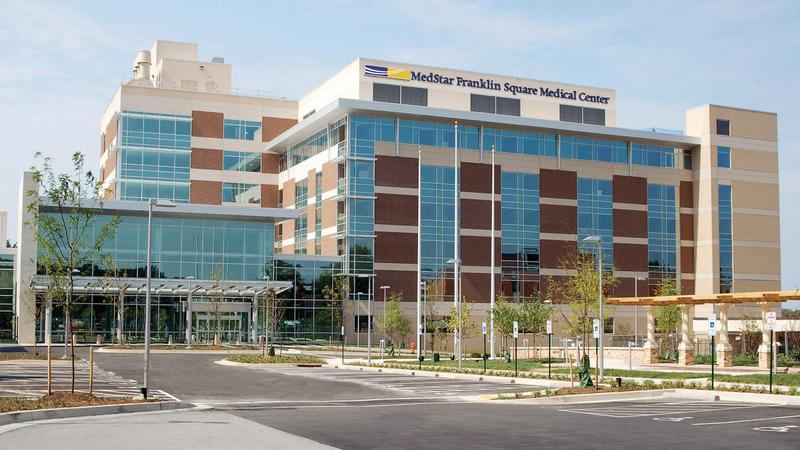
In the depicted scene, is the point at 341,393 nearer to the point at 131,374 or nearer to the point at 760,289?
the point at 131,374

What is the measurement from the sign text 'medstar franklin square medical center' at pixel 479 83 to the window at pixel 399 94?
2.89 feet

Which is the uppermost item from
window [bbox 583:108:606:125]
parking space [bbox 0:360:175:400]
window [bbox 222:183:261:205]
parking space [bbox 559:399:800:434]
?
window [bbox 583:108:606:125]

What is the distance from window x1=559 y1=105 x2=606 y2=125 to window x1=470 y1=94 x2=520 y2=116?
5056 millimetres

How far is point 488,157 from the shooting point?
280 ft

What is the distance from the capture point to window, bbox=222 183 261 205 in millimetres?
93750

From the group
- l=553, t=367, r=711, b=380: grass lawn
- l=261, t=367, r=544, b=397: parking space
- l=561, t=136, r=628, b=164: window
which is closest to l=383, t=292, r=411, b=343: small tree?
l=561, t=136, r=628, b=164: window

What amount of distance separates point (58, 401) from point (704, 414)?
666 inches

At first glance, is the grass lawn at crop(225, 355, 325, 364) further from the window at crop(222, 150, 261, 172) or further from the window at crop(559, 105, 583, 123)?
the window at crop(559, 105, 583, 123)

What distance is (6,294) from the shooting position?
84938mm

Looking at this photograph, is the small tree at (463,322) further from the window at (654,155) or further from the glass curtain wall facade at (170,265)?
the window at (654,155)

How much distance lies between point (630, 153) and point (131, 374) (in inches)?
2389

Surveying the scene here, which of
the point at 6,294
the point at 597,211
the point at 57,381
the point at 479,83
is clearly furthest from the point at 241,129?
the point at 57,381

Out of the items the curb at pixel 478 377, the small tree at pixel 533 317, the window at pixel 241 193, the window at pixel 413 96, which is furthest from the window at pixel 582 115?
the curb at pixel 478 377

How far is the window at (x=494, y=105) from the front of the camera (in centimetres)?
8831
